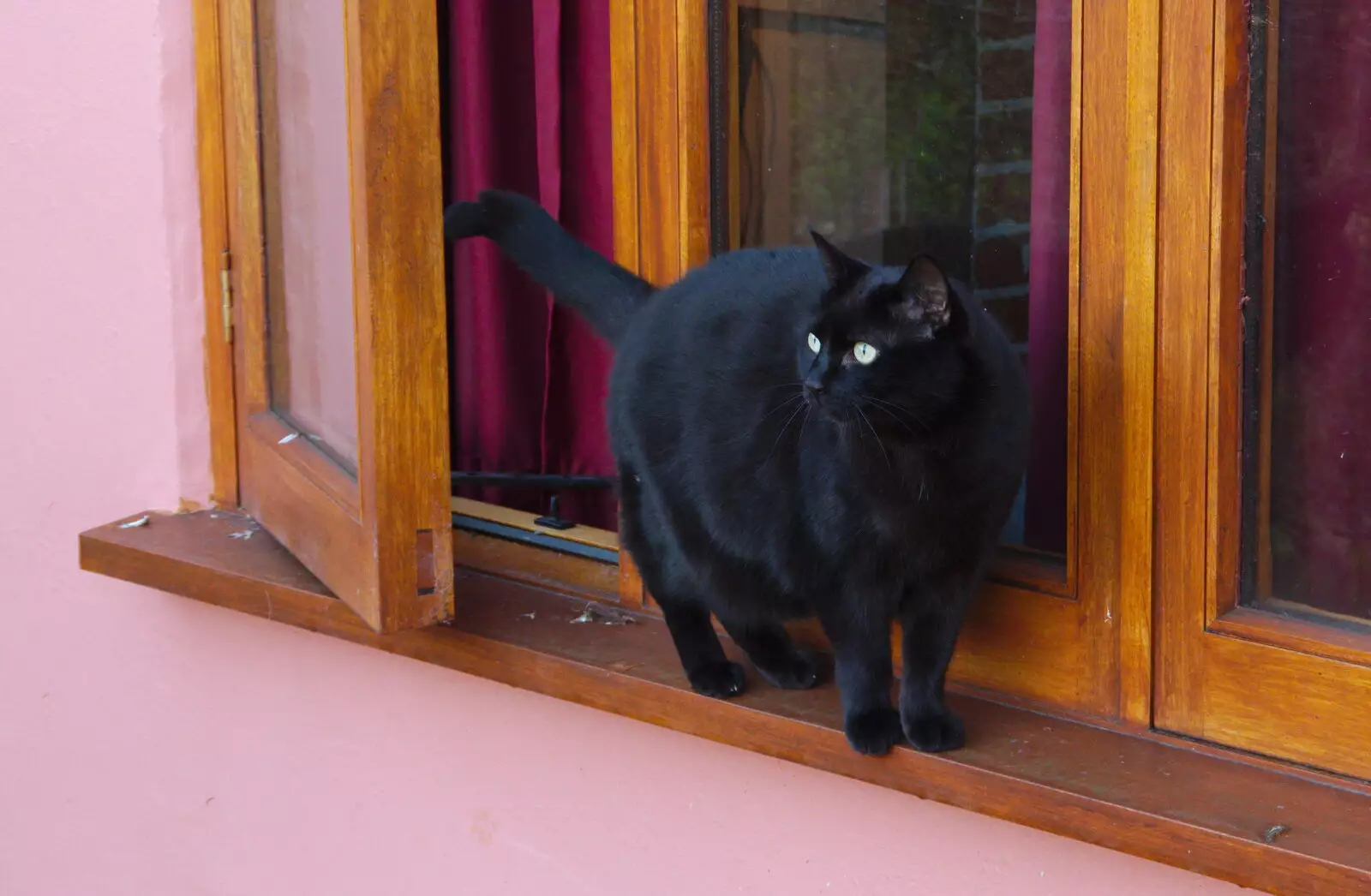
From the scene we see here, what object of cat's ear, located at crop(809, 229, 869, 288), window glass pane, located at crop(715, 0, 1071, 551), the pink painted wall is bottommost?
the pink painted wall

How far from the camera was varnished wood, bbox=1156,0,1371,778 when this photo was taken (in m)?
1.13

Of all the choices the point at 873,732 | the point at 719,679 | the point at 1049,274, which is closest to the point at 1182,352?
the point at 1049,274

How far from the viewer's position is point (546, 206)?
78.8 inches

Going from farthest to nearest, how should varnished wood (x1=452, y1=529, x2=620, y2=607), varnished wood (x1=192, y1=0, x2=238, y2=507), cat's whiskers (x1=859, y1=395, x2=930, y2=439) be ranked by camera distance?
varnished wood (x1=192, y1=0, x2=238, y2=507)
varnished wood (x1=452, y1=529, x2=620, y2=607)
cat's whiskers (x1=859, y1=395, x2=930, y2=439)

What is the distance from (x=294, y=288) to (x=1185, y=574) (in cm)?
113

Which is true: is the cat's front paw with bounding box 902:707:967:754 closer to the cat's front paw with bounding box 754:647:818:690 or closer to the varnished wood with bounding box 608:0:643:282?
the cat's front paw with bounding box 754:647:818:690

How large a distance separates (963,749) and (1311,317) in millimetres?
457

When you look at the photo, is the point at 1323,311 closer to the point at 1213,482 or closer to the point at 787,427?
the point at 1213,482

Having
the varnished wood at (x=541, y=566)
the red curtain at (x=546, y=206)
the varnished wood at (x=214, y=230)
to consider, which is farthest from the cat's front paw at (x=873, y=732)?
the varnished wood at (x=214, y=230)

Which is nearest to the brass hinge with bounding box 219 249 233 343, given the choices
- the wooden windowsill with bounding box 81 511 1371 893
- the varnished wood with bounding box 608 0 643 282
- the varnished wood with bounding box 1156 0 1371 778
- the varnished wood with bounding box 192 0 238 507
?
the varnished wood with bounding box 192 0 238 507

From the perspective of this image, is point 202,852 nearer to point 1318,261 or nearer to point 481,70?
point 481,70

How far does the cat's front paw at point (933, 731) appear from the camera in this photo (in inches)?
47.6

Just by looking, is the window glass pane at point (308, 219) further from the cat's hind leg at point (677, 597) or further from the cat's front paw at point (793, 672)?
the cat's front paw at point (793, 672)

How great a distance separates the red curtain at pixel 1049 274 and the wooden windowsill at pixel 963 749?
20cm
